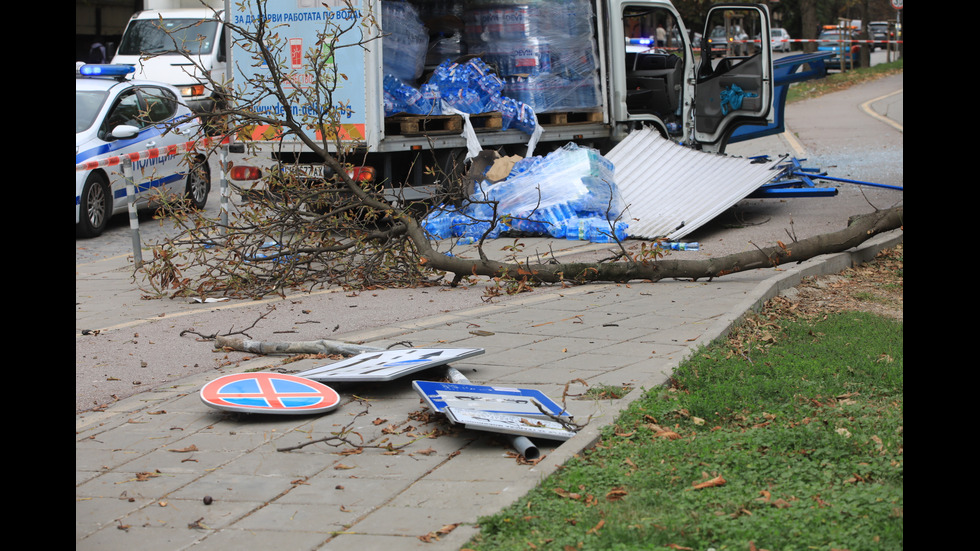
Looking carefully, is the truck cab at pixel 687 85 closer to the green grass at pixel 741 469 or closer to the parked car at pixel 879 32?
the green grass at pixel 741 469

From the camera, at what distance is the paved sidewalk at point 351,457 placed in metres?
3.43

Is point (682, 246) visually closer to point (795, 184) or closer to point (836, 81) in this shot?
point (795, 184)

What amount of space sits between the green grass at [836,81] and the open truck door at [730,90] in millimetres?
20052

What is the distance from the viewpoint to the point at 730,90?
43.9 ft

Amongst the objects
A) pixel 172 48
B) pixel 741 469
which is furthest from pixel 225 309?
pixel 172 48

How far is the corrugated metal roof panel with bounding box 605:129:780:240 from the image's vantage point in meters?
10.5

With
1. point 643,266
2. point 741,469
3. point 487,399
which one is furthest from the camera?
point 643,266

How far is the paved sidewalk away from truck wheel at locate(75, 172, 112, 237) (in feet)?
20.2

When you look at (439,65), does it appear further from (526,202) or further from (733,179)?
(733,179)

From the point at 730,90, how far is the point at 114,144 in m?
7.94

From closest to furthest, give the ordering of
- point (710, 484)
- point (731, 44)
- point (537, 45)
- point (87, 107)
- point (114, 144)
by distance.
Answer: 1. point (710, 484)
2. point (114, 144)
3. point (87, 107)
4. point (537, 45)
5. point (731, 44)

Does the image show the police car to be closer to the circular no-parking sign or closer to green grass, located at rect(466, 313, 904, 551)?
the circular no-parking sign

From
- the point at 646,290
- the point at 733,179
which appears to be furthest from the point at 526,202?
the point at 646,290
